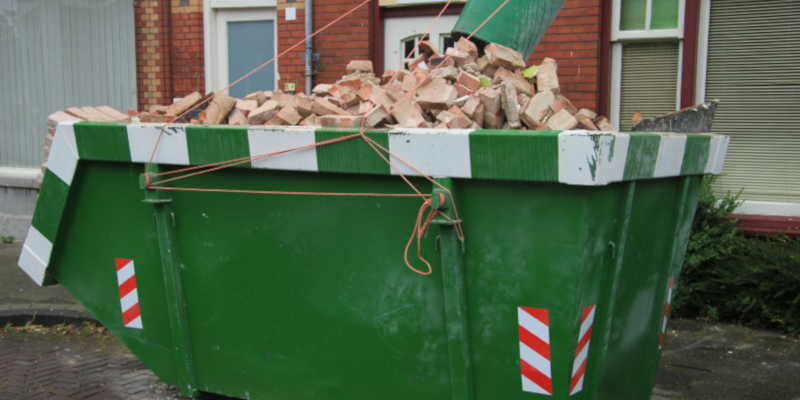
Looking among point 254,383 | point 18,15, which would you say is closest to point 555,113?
point 254,383

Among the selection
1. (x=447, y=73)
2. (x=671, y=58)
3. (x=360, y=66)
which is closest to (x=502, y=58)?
(x=447, y=73)

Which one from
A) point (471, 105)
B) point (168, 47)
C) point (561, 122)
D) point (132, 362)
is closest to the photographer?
point (561, 122)

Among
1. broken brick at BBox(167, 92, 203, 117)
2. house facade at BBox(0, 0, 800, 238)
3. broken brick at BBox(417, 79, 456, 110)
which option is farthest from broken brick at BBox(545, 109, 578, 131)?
house facade at BBox(0, 0, 800, 238)

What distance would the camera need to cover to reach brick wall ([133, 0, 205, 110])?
8.27 meters

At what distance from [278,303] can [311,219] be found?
45 centimetres

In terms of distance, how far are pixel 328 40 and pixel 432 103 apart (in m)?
4.84

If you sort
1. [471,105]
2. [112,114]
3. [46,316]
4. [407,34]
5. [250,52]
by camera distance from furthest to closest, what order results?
[250,52], [407,34], [46,316], [112,114], [471,105]

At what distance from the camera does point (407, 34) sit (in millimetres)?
7273

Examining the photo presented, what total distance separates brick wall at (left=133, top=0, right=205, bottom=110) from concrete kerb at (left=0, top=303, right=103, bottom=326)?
12.0ft

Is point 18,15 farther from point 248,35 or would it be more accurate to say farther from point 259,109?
point 259,109

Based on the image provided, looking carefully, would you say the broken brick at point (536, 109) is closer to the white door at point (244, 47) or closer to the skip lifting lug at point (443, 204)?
the skip lifting lug at point (443, 204)

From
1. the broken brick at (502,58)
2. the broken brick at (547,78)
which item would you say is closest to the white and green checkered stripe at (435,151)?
the broken brick at (547,78)

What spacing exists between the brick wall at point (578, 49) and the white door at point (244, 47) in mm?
3465

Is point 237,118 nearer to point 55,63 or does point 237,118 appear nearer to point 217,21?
point 217,21
